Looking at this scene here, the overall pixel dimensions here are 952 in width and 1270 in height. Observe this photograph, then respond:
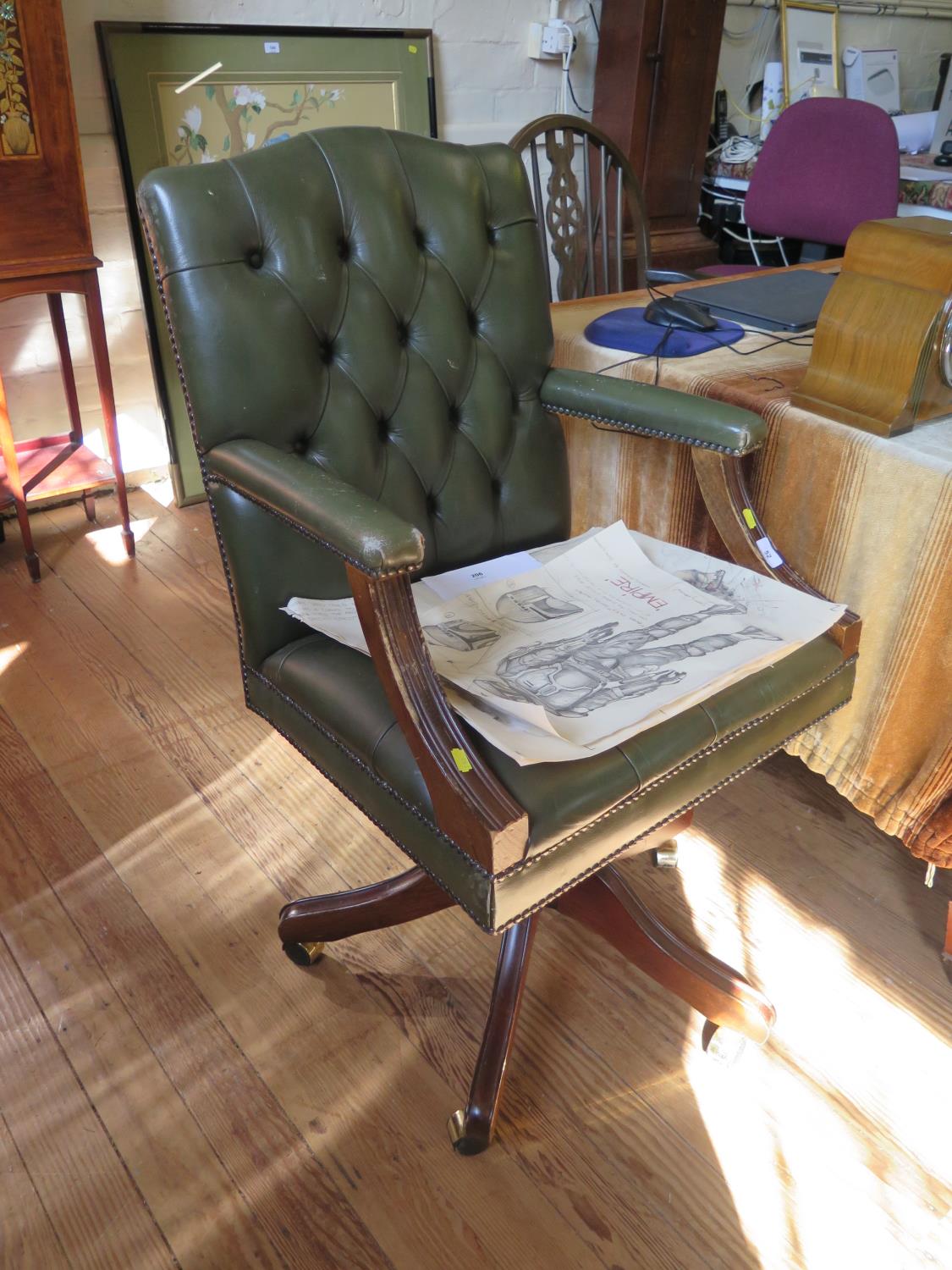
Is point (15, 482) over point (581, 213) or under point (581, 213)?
under

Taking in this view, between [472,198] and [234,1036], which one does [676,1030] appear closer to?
[234,1036]

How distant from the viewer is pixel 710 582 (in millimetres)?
1088

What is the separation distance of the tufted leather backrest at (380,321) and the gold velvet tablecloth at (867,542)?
0.19 meters

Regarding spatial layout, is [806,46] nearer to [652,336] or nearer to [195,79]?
[195,79]

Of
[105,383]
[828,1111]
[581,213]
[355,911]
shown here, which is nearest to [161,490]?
[105,383]

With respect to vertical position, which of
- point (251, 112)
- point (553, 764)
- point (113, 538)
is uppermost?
point (251, 112)

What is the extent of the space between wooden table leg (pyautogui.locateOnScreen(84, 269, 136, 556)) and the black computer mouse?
1165mm

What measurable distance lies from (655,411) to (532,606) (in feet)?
0.90

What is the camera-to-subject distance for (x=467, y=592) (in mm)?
1082

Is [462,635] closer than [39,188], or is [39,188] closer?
[462,635]

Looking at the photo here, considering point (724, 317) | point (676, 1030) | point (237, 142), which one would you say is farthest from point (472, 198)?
point (237, 142)

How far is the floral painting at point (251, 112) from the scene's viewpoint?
90.1 inches

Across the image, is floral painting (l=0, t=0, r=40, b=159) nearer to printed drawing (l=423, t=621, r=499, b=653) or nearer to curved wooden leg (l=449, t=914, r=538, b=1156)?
printed drawing (l=423, t=621, r=499, b=653)

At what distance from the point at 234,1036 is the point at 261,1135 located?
0.44 feet
